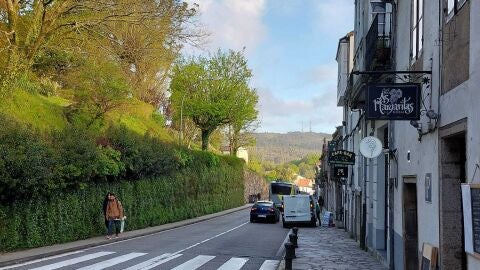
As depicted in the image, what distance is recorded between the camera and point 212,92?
56688 millimetres

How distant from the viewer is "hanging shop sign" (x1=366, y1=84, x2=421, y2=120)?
9.73m

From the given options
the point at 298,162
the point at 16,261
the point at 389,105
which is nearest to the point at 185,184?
the point at 16,261

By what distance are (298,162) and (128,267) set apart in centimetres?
18339

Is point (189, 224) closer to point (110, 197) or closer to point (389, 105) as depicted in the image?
point (110, 197)

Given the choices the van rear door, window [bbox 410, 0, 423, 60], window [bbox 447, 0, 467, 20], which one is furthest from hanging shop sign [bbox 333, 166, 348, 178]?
window [bbox 447, 0, 467, 20]

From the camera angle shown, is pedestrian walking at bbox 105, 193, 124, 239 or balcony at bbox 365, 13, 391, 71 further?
pedestrian walking at bbox 105, 193, 124, 239

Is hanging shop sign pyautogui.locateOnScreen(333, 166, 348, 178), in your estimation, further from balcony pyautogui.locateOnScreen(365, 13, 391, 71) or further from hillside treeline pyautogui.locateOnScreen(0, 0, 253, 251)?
balcony pyautogui.locateOnScreen(365, 13, 391, 71)

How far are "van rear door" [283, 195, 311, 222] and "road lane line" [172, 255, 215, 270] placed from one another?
19011 mm

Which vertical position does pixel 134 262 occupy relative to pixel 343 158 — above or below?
below

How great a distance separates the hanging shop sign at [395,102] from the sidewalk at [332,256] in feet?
20.6

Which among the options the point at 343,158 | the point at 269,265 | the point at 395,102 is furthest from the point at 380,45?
the point at 343,158

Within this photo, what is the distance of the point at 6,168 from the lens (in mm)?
16047

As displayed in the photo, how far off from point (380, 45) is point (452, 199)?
22.5ft

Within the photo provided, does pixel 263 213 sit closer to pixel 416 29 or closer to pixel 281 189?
pixel 281 189
